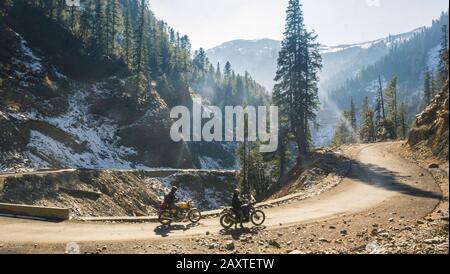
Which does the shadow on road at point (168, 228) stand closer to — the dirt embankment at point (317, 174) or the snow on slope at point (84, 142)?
the dirt embankment at point (317, 174)

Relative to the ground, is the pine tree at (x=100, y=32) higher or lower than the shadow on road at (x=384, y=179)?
higher

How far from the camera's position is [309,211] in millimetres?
19391

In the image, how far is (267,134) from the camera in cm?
4866

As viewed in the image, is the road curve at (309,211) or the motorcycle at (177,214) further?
the motorcycle at (177,214)

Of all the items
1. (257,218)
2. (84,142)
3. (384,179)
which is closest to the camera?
(257,218)

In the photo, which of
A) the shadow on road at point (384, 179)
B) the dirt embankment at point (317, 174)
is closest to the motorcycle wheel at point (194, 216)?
the dirt embankment at point (317, 174)

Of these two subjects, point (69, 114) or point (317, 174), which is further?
point (69, 114)

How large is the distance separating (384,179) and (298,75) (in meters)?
18.5

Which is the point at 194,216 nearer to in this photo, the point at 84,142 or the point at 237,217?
the point at 237,217

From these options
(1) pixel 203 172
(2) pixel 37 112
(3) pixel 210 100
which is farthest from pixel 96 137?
(3) pixel 210 100

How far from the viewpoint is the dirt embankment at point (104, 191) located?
27.8 m

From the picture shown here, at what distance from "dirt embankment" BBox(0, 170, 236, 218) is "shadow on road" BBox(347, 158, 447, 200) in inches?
725

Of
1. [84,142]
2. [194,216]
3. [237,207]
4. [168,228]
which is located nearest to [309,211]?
[237,207]

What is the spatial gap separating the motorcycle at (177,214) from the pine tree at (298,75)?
76.6 feet
